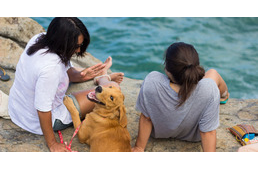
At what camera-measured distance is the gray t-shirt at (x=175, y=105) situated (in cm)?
315

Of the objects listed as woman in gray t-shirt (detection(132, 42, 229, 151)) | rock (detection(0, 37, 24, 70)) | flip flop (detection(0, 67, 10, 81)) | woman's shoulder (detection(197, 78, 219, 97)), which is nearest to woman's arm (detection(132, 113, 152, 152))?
woman in gray t-shirt (detection(132, 42, 229, 151))

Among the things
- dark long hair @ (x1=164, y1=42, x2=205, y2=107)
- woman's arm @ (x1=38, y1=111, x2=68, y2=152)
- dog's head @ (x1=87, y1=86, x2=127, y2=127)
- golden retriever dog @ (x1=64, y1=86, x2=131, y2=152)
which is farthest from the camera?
dog's head @ (x1=87, y1=86, x2=127, y2=127)

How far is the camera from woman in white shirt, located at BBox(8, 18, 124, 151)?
10.5ft

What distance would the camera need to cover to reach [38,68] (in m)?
3.18

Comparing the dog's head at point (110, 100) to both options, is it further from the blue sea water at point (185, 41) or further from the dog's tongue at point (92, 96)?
the blue sea water at point (185, 41)

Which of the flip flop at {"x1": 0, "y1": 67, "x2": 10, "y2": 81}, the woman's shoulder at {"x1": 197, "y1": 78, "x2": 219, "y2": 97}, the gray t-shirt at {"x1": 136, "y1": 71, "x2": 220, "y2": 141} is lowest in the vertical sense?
the flip flop at {"x1": 0, "y1": 67, "x2": 10, "y2": 81}

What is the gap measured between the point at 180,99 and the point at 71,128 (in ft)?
5.75

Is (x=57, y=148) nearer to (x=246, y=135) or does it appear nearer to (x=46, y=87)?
(x=46, y=87)

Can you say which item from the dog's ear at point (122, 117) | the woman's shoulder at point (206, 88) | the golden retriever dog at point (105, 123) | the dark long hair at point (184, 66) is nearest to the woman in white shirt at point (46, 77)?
the golden retriever dog at point (105, 123)

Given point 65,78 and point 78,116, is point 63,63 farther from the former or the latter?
point 78,116

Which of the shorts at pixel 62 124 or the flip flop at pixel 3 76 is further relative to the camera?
the flip flop at pixel 3 76

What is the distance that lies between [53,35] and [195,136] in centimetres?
219

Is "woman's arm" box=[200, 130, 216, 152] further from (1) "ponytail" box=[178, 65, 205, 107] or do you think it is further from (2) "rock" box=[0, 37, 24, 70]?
(2) "rock" box=[0, 37, 24, 70]

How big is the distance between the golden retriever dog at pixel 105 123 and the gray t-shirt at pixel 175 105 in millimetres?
414
